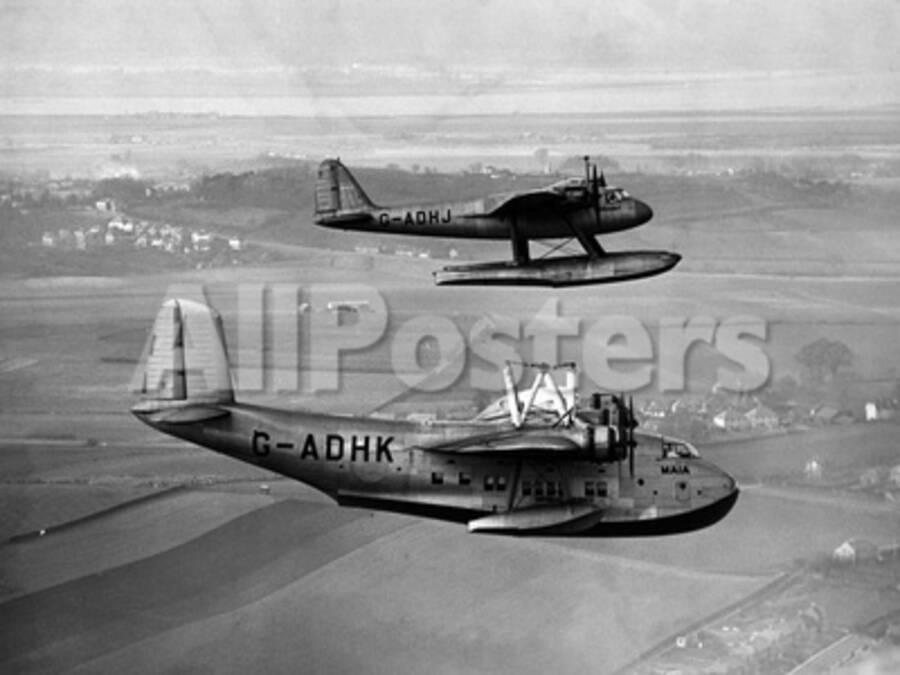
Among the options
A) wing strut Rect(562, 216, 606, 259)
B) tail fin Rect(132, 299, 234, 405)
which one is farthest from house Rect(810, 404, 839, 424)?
tail fin Rect(132, 299, 234, 405)

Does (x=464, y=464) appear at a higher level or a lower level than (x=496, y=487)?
higher

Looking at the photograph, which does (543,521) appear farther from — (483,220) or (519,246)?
(483,220)

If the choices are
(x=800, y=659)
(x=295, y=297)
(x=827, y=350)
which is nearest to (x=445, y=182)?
(x=295, y=297)

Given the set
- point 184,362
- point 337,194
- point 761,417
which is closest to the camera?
point 184,362

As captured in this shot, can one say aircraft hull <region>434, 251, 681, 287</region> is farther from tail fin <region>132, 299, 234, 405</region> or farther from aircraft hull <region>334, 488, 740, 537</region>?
tail fin <region>132, 299, 234, 405</region>

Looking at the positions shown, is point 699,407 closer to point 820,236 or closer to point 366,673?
point 820,236

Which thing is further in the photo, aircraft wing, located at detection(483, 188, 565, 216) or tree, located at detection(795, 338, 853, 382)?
tree, located at detection(795, 338, 853, 382)

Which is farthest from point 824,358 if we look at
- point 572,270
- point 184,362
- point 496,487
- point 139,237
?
point 139,237
